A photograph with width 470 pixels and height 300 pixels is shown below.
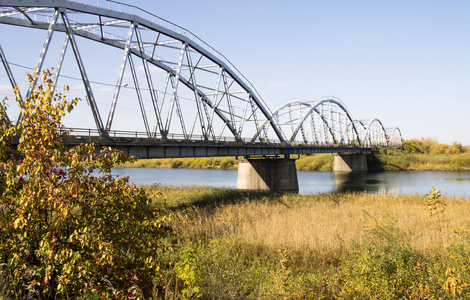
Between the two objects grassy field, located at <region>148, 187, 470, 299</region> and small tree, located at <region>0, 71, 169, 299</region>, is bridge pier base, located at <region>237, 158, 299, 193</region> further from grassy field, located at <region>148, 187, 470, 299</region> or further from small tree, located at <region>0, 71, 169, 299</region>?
small tree, located at <region>0, 71, 169, 299</region>

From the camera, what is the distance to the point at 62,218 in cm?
513

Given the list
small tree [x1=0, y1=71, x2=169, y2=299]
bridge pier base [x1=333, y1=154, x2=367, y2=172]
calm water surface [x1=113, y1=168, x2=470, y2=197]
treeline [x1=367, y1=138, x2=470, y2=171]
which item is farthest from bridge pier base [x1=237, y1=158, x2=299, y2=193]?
treeline [x1=367, y1=138, x2=470, y2=171]

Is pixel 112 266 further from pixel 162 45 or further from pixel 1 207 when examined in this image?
pixel 162 45

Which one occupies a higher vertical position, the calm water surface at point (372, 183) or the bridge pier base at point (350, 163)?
→ the bridge pier base at point (350, 163)

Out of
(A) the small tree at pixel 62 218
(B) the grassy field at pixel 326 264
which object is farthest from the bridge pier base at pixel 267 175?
(A) the small tree at pixel 62 218

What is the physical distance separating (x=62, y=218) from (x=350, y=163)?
89.0 metres

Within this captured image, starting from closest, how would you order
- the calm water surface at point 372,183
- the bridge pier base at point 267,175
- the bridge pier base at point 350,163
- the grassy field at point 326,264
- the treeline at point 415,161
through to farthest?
the grassy field at point 326,264 → the calm water surface at point 372,183 → the bridge pier base at point 267,175 → the treeline at point 415,161 → the bridge pier base at point 350,163

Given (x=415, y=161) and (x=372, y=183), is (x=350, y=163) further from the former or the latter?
(x=372, y=183)

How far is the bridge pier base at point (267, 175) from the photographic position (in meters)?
45.1

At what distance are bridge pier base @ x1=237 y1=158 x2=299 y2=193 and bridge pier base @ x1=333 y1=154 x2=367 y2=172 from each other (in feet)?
150

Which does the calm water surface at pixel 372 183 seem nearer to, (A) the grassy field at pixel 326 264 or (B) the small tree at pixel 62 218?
(A) the grassy field at pixel 326 264

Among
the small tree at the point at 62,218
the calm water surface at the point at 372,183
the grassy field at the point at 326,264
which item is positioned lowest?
the calm water surface at the point at 372,183

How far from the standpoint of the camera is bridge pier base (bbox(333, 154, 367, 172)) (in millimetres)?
87375

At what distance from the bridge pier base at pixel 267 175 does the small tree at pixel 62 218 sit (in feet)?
129
